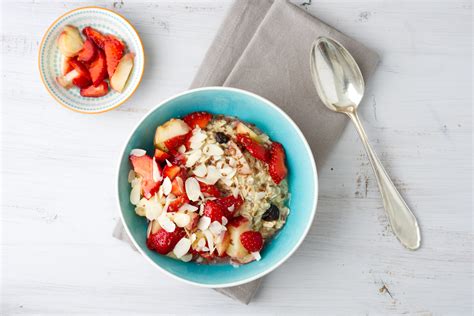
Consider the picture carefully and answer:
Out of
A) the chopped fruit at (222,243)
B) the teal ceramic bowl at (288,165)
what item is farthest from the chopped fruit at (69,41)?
the chopped fruit at (222,243)

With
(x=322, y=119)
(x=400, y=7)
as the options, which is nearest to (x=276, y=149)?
(x=322, y=119)

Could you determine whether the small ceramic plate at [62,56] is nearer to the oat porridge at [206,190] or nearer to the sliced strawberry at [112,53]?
the sliced strawberry at [112,53]

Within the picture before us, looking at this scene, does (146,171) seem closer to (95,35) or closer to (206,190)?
(206,190)

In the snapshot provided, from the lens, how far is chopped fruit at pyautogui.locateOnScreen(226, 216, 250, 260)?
126 centimetres

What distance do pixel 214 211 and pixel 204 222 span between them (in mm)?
41

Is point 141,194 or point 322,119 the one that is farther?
point 322,119

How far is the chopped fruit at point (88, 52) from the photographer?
58.6 inches

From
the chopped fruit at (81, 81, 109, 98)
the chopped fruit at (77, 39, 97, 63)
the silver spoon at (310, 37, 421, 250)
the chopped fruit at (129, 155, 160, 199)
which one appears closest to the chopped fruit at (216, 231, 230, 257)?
the chopped fruit at (129, 155, 160, 199)

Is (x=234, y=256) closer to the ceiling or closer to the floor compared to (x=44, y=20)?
closer to the floor

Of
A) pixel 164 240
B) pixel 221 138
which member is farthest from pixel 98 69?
pixel 164 240

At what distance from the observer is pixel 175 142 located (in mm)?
1302

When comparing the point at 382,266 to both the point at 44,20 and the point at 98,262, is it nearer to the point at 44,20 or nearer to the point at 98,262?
the point at 98,262

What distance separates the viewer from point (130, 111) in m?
1.50

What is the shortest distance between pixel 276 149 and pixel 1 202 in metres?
0.88
